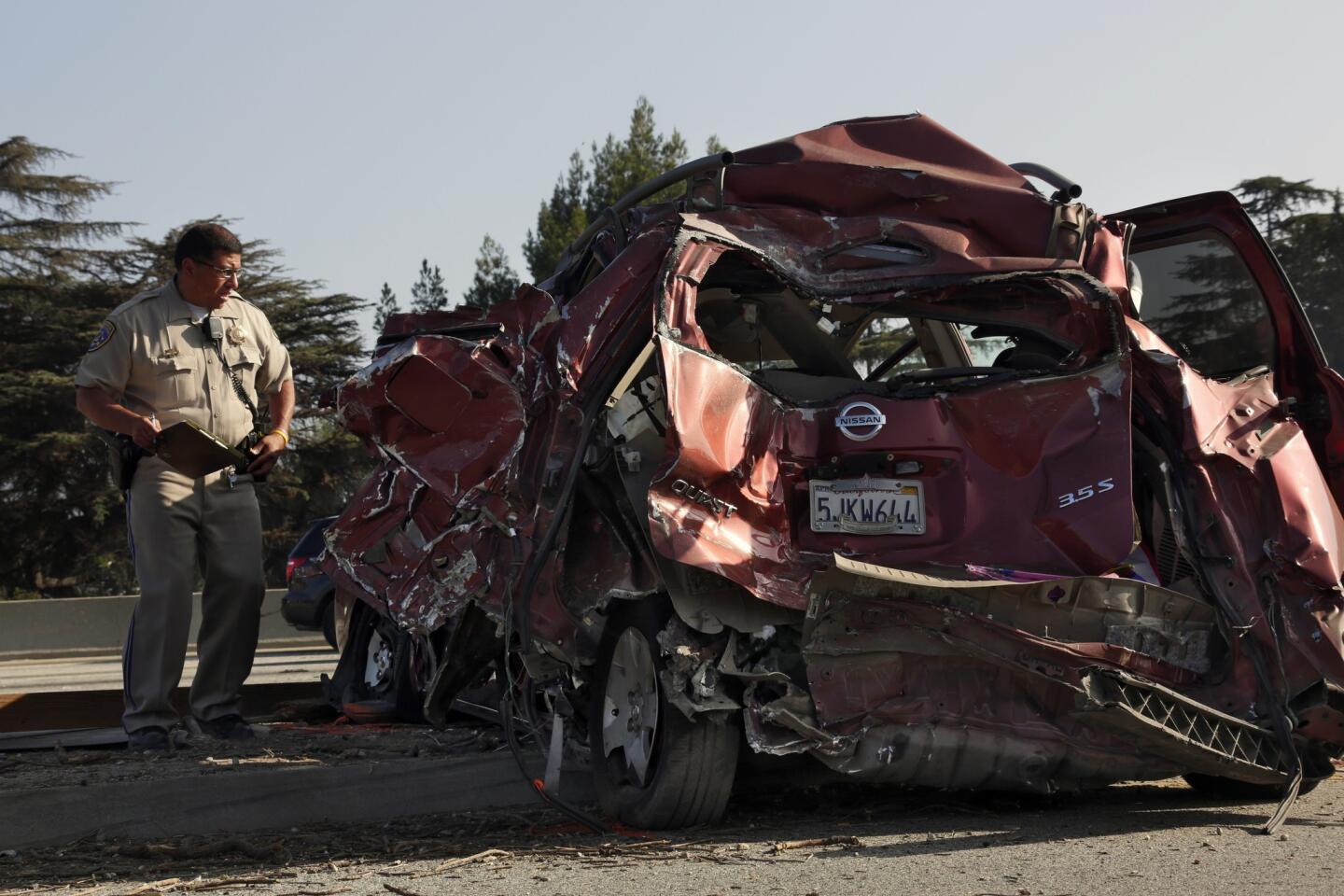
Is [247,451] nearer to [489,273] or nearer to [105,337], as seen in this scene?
[105,337]

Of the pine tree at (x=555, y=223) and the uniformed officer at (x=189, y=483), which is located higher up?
the pine tree at (x=555, y=223)

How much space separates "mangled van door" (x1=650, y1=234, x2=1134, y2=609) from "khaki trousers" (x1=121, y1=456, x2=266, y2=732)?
8.24 ft

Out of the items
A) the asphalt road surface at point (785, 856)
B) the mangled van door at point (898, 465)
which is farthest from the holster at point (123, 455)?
the mangled van door at point (898, 465)

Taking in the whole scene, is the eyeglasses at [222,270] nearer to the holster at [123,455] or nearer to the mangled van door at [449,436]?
the holster at [123,455]

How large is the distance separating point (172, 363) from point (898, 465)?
3.07 meters

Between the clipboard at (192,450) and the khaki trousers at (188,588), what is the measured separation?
0.20ft

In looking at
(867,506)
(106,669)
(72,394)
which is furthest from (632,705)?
(72,394)

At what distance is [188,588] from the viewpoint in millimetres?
6242

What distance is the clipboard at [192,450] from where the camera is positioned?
6105 mm

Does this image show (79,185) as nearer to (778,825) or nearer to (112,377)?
(112,377)

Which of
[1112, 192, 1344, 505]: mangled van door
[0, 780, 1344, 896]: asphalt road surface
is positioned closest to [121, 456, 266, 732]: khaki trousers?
[0, 780, 1344, 896]: asphalt road surface

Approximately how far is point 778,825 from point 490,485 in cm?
141

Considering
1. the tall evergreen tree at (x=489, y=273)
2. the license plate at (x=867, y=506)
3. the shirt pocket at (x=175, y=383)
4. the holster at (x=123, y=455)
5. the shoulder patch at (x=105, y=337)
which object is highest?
the tall evergreen tree at (x=489, y=273)

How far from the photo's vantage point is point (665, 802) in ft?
14.8
